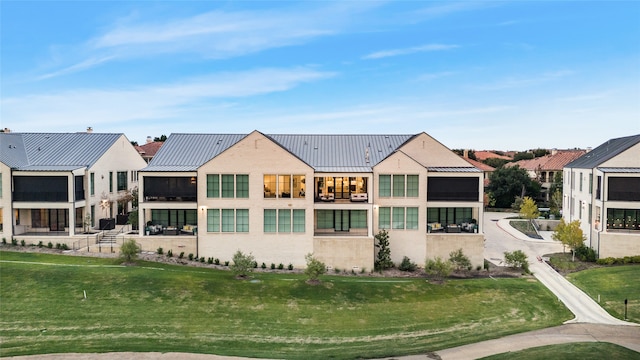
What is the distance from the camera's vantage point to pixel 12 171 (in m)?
37.4

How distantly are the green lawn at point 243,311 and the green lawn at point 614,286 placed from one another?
3437 mm

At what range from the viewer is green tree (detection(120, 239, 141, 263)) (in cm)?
3234

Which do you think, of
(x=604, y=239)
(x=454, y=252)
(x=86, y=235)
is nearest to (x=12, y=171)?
(x=86, y=235)

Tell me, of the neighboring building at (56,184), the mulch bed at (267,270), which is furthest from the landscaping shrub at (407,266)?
the neighboring building at (56,184)

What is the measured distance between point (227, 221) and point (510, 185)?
54.7 metres

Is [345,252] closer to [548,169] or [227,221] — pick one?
[227,221]

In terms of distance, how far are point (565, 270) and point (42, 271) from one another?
3905cm

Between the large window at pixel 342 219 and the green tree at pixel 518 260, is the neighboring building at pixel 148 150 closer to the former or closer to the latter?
the large window at pixel 342 219

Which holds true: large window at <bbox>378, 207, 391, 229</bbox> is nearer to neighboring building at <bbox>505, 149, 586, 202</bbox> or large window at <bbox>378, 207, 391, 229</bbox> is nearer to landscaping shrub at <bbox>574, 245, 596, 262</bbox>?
landscaping shrub at <bbox>574, 245, 596, 262</bbox>

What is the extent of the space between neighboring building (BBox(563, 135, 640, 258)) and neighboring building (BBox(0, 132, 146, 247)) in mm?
44292

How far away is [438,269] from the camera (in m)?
32.8

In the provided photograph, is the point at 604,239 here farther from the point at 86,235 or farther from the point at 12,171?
the point at 12,171

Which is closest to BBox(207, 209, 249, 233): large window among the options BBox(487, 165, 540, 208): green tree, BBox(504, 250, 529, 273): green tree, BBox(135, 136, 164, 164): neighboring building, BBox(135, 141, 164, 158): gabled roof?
BBox(504, 250, 529, 273): green tree

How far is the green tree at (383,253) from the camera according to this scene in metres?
35.8
